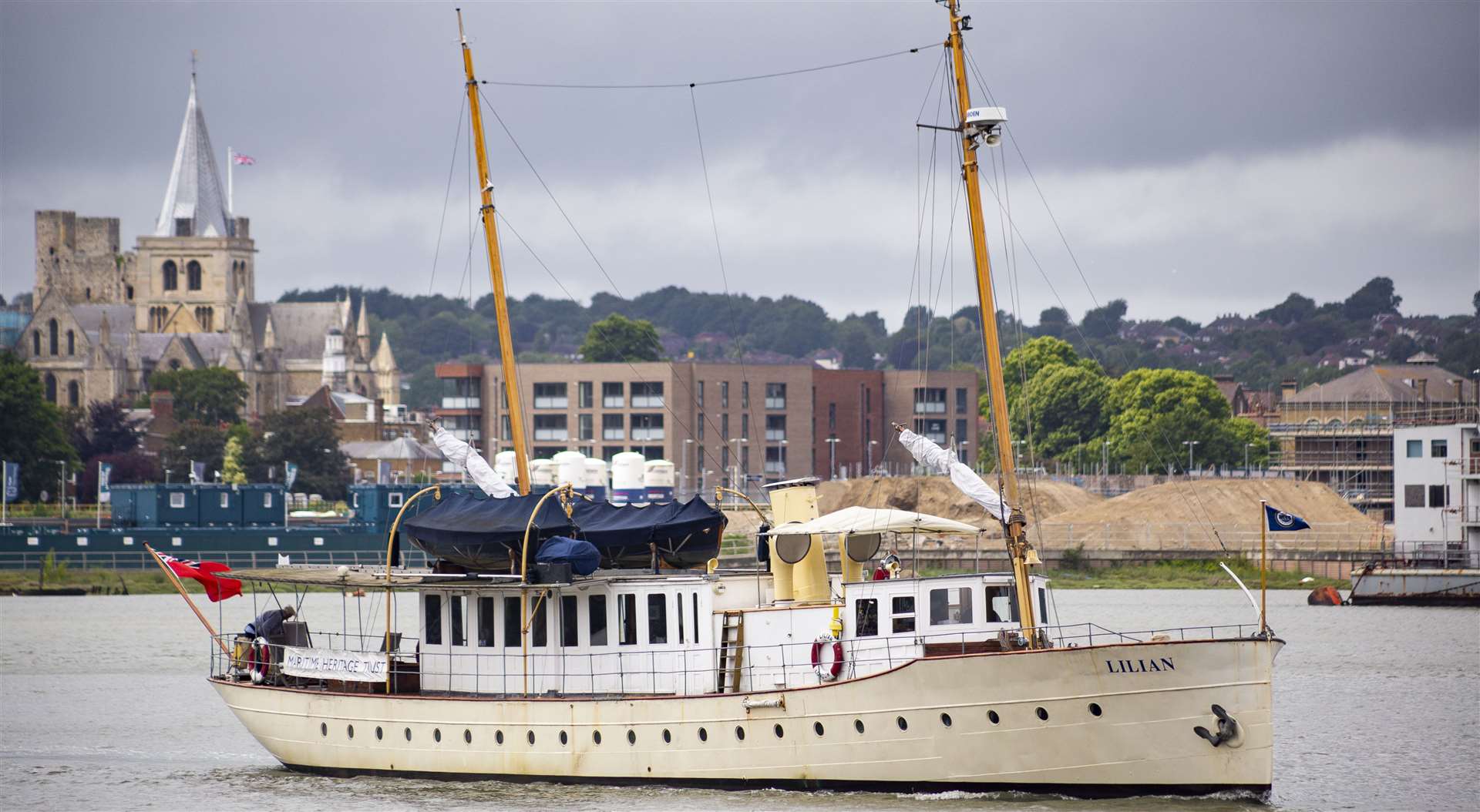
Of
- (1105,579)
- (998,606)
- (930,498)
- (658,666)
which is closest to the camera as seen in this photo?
(998,606)

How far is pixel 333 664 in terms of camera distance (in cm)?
3328

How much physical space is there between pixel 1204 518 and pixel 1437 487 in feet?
67.4

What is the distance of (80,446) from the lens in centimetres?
16225

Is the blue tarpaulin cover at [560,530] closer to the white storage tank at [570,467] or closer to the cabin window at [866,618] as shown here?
the cabin window at [866,618]

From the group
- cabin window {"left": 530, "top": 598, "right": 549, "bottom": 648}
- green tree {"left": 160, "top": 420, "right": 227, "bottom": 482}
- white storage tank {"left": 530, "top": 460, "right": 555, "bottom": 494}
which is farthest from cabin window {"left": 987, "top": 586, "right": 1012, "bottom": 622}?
green tree {"left": 160, "top": 420, "right": 227, "bottom": 482}

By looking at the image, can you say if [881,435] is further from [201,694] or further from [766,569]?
[766,569]

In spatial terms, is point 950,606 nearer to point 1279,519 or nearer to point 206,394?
point 1279,519

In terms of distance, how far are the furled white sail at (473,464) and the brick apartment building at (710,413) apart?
90.8 meters

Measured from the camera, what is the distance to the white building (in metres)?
75.7

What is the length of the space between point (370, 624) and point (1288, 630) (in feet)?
96.1

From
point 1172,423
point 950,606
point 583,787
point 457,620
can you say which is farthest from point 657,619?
point 1172,423

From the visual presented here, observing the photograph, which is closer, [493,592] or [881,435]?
[493,592]

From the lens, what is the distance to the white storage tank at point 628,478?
122m

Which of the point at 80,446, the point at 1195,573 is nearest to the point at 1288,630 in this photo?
the point at 1195,573
